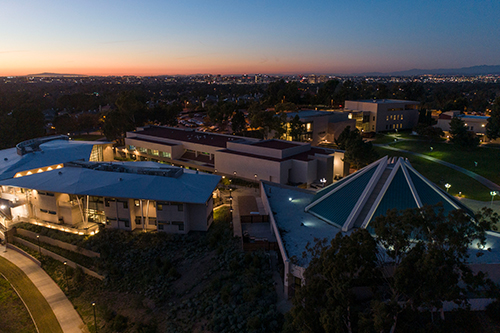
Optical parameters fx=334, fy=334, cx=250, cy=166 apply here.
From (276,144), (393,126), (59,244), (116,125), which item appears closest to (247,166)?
(276,144)

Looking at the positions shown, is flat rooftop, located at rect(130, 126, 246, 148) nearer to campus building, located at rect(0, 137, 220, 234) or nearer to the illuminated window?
the illuminated window

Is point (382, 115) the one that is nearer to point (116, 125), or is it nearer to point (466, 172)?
point (466, 172)

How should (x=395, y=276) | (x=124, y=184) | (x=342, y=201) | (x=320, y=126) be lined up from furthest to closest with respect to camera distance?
(x=320, y=126), (x=124, y=184), (x=342, y=201), (x=395, y=276)

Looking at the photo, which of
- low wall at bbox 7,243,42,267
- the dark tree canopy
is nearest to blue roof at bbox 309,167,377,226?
the dark tree canopy

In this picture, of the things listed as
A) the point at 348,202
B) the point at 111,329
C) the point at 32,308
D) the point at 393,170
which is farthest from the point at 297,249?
the point at 32,308

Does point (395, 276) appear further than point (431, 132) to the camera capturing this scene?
No

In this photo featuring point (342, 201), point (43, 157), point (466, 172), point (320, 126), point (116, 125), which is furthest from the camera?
point (116, 125)

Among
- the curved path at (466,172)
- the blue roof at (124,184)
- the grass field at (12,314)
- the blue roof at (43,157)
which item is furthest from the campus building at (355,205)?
the blue roof at (43,157)

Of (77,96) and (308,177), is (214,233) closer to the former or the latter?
(308,177)
